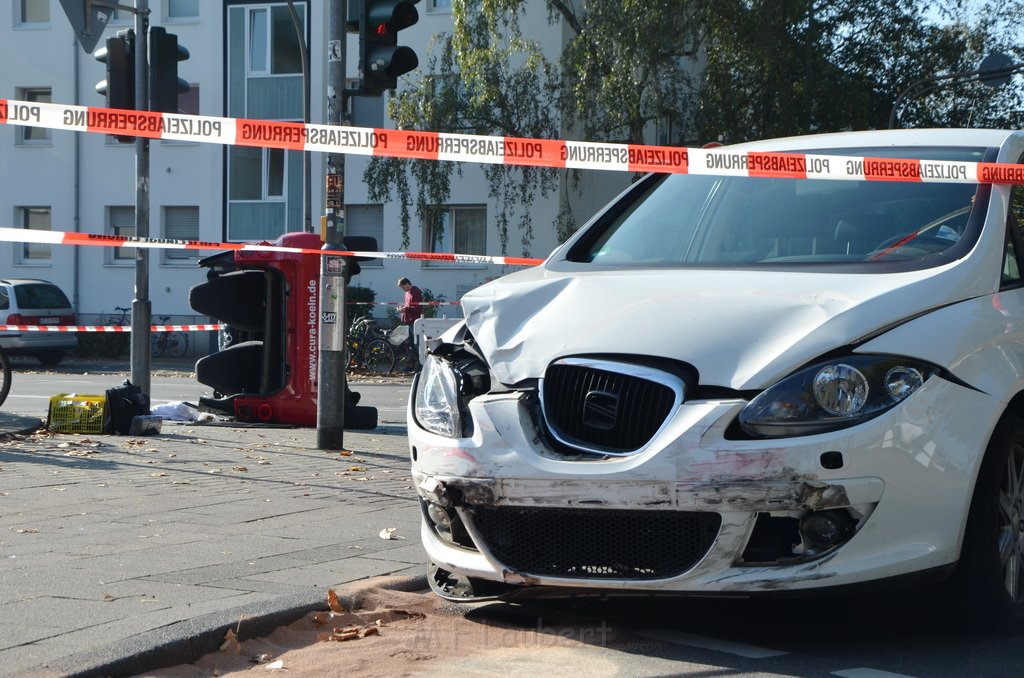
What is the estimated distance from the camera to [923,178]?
5.51 m

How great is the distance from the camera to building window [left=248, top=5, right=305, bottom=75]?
1430 inches

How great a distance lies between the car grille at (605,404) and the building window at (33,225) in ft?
121

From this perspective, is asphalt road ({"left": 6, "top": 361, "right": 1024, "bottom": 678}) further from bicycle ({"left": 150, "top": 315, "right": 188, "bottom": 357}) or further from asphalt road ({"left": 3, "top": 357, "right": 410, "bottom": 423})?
bicycle ({"left": 150, "top": 315, "right": 188, "bottom": 357})

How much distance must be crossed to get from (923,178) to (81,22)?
326 inches

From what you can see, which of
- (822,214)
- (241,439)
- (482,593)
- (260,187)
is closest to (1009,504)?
(822,214)

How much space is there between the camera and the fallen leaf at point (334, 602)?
4.99 meters

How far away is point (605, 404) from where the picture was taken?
171 inches

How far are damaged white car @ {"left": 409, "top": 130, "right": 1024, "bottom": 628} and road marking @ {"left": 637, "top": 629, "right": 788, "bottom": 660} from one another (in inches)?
12.7

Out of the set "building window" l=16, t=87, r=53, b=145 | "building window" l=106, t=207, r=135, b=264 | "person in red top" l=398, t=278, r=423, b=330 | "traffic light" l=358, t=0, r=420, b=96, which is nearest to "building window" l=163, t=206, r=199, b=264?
"building window" l=106, t=207, r=135, b=264

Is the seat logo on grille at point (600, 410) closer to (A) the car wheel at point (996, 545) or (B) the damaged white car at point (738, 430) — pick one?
(B) the damaged white car at point (738, 430)

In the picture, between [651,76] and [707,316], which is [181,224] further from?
[707,316]

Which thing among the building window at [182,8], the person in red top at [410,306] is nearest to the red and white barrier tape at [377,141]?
the person in red top at [410,306]

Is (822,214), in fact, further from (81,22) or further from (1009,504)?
(81,22)

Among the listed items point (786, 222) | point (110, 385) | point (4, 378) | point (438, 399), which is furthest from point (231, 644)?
point (110, 385)
